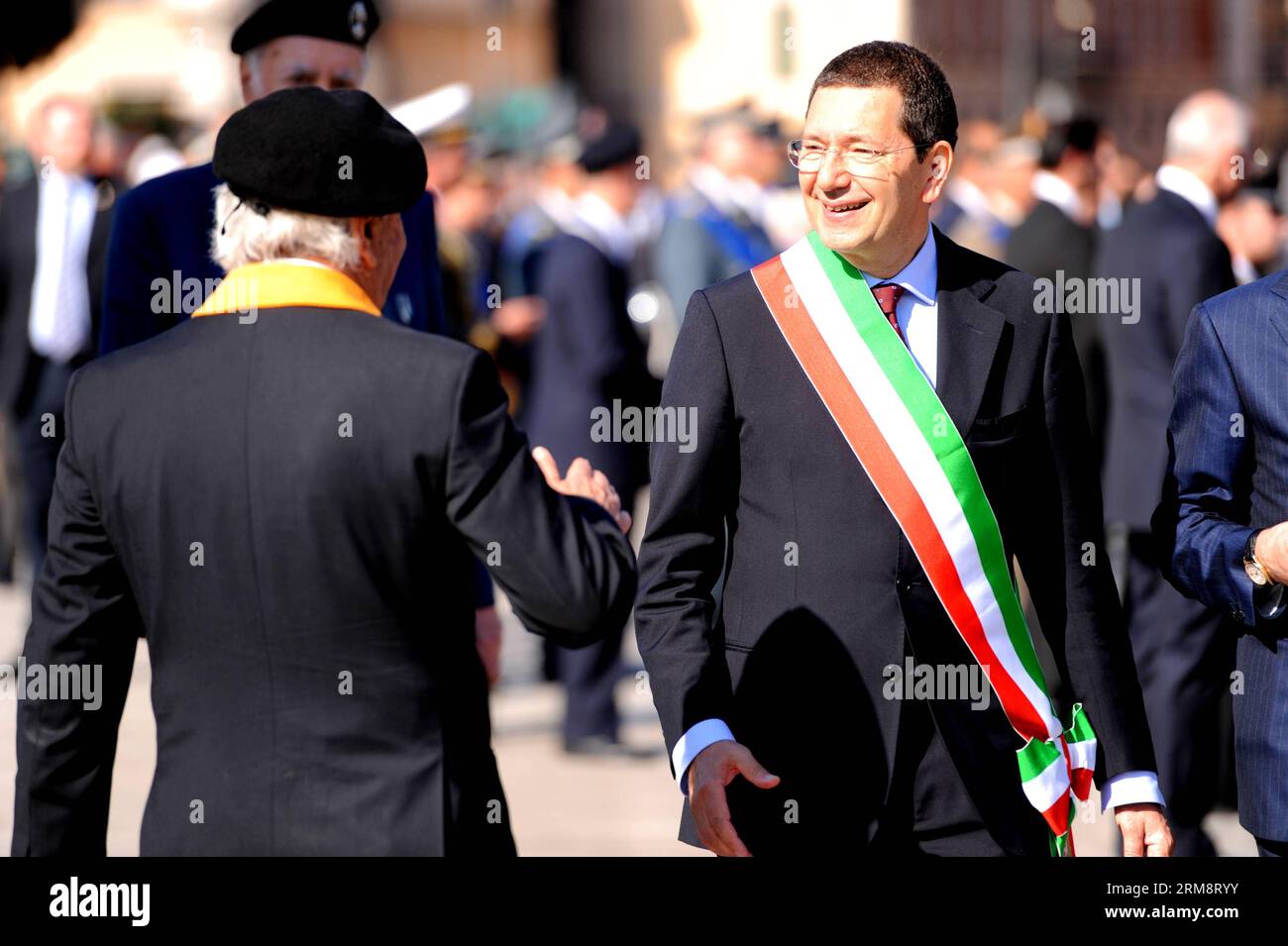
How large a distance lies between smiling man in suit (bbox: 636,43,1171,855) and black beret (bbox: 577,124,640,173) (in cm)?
490

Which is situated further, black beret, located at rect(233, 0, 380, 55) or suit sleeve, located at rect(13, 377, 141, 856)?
black beret, located at rect(233, 0, 380, 55)

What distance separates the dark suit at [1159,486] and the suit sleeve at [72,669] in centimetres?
332

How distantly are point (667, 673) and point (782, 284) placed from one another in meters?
0.66

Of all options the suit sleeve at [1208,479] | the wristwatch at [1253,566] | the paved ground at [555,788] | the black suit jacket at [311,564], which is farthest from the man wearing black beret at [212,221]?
the paved ground at [555,788]

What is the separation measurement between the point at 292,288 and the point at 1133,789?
151cm

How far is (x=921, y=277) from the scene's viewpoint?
3.33 m

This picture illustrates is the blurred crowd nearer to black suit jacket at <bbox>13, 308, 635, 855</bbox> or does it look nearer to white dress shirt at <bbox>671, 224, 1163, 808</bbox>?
white dress shirt at <bbox>671, 224, 1163, 808</bbox>

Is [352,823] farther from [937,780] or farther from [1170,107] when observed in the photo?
[1170,107]

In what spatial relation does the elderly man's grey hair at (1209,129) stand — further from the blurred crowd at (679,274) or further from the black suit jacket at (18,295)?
the black suit jacket at (18,295)

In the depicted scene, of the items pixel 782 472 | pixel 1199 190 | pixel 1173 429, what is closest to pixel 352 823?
pixel 782 472

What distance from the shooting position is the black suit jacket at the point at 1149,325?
6.09m

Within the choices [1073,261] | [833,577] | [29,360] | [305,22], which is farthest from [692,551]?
[29,360]

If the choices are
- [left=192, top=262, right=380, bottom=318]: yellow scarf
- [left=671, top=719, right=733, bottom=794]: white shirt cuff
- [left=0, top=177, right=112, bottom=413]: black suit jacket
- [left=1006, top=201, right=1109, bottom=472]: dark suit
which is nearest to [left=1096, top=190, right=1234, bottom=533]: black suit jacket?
[left=1006, top=201, right=1109, bottom=472]: dark suit

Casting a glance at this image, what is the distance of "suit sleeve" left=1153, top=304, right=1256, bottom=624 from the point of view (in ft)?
10.4
